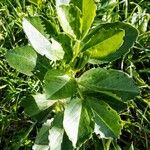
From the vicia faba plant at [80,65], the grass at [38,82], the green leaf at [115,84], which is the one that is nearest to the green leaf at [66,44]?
the vicia faba plant at [80,65]

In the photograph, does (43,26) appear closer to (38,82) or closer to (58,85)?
(58,85)

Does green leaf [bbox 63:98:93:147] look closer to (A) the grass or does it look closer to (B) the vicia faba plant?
(B) the vicia faba plant

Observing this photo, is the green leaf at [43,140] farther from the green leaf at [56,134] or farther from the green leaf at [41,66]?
the green leaf at [41,66]

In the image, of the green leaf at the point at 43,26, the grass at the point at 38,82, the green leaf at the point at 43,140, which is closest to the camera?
the green leaf at the point at 43,26

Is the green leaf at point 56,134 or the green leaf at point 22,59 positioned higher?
the green leaf at point 22,59

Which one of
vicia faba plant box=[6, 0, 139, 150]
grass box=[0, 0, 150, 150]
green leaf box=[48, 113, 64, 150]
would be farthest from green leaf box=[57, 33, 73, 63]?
grass box=[0, 0, 150, 150]

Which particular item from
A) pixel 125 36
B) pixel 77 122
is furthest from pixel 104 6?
pixel 77 122

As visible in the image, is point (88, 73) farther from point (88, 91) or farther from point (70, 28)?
point (70, 28)
